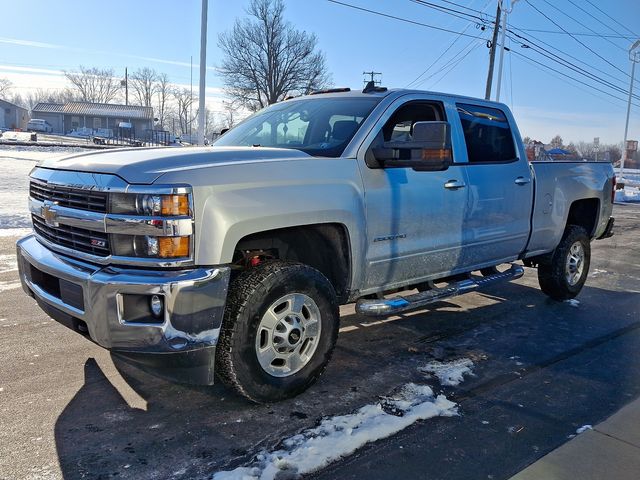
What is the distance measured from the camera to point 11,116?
8994 centimetres

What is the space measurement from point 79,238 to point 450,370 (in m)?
2.83

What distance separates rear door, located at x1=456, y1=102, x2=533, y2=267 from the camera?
16.2ft

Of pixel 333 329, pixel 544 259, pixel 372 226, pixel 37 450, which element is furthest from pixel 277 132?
pixel 544 259

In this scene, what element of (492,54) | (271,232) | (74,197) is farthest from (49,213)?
(492,54)

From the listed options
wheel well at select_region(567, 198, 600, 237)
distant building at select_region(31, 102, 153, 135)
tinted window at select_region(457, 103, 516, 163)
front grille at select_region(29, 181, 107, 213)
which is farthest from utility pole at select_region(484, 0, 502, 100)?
distant building at select_region(31, 102, 153, 135)

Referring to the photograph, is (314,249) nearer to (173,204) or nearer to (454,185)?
(173,204)

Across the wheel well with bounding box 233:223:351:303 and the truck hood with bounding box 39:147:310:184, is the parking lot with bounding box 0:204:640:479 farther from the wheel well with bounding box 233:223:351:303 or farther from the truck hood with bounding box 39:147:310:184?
the truck hood with bounding box 39:147:310:184

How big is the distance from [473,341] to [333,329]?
181 cm

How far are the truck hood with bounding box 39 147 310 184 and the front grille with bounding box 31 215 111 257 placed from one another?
36cm

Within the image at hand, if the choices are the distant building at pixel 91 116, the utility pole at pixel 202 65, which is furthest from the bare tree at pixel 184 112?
the utility pole at pixel 202 65

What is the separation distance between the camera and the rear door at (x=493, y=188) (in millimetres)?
4941

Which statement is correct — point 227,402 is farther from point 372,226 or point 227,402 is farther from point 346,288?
point 372,226

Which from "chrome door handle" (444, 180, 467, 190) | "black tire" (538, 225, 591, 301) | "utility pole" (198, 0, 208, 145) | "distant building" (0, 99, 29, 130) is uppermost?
"distant building" (0, 99, 29, 130)

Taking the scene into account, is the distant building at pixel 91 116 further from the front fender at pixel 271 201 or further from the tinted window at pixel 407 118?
the front fender at pixel 271 201
